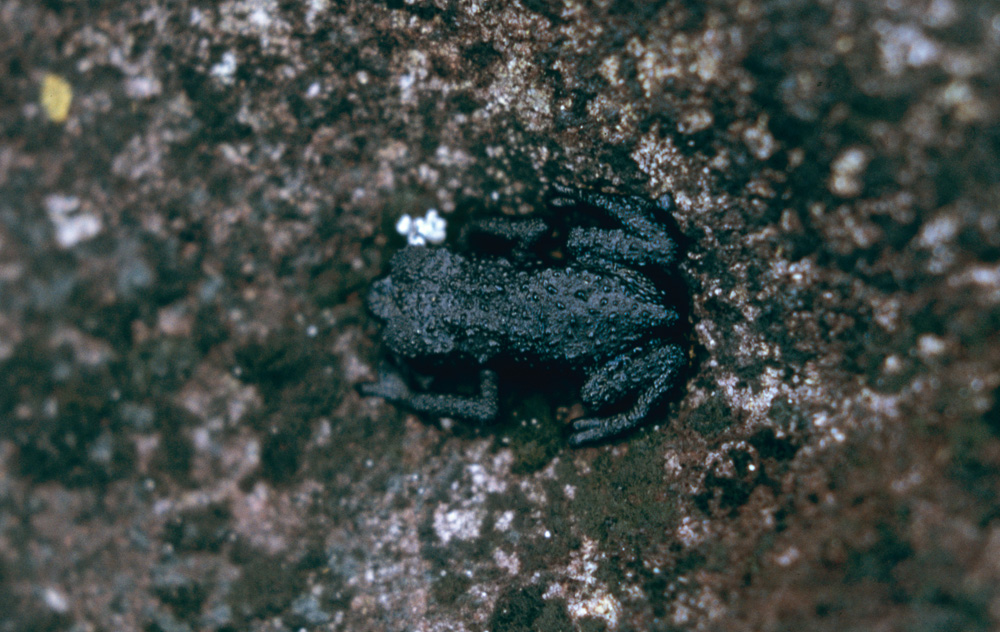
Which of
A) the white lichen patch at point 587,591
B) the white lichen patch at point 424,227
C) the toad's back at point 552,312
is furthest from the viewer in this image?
the white lichen patch at point 424,227

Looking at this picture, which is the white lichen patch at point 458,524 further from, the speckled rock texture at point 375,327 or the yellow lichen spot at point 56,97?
the yellow lichen spot at point 56,97

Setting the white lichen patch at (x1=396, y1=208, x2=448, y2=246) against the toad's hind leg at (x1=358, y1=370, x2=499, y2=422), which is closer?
the toad's hind leg at (x1=358, y1=370, x2=499, y2=422)

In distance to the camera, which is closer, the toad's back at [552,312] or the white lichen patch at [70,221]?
the toad's back at [552,312]

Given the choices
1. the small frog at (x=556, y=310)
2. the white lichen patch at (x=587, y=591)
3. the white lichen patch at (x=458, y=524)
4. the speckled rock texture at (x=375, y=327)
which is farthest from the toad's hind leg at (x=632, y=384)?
the white lichen patch at (x=458, y=524)

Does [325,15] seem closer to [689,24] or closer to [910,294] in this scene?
[689,24]

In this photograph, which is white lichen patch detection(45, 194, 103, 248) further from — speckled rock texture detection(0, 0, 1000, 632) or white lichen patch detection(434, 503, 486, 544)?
white lichen patch detection(434, 503, 486, 544)

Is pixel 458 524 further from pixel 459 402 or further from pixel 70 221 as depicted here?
pixel 70 221

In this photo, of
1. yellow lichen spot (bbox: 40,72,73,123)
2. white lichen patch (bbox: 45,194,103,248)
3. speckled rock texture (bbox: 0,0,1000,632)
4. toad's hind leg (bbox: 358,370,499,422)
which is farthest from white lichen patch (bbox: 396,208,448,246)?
yellow lichen spot (bbox: 40,72,73,123)

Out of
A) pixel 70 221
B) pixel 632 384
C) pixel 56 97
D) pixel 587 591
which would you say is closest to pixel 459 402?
pixel 632 384
